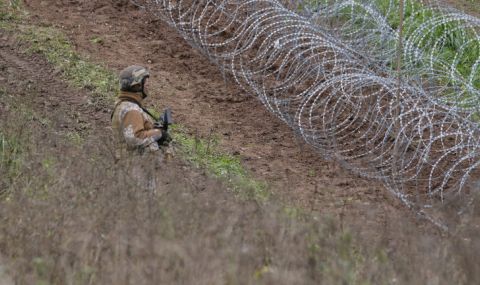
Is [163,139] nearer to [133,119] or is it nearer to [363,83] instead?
[133,119]

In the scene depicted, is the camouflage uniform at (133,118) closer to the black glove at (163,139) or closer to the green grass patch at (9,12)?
the black glove at (163,139)

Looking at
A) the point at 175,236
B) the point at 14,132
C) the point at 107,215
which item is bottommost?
the point at 14,132

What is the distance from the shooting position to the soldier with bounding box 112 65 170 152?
25.2ft

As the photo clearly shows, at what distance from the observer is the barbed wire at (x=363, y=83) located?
30.2ft

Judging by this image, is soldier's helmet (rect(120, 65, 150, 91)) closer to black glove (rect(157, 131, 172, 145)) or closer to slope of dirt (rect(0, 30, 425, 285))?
black glove (rect(157, 131, 172, 145))

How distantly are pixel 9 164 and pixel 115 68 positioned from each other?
368 cm

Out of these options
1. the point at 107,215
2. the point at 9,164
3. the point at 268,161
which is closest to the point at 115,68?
the point at 268,161

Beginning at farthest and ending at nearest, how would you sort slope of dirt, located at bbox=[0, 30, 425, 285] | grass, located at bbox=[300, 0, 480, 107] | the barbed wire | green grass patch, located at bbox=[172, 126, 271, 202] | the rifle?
grass, located at bbox=[300, 0, 480, 107] → the barbed wire → green grass patch, located at bbox=[172, 126, 271, 202] → the rifle → slope of dirt, located at bbox=[0, 30, 425, 285]

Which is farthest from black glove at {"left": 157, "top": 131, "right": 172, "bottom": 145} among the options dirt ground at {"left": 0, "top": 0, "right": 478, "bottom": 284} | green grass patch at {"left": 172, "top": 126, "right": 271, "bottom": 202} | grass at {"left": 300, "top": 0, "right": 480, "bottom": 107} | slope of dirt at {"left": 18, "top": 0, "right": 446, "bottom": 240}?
grass at {"left": 300, "top": 0, "right": 480, "bottom": 107}

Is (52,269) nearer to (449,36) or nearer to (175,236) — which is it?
(175,236)

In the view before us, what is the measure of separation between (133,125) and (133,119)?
46 mm

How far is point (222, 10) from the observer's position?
1262cm

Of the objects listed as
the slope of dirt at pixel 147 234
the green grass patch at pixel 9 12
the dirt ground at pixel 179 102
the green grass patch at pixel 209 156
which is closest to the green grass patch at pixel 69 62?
the dirt ground at pixel 179 102

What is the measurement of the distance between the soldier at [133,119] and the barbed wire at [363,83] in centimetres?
212
